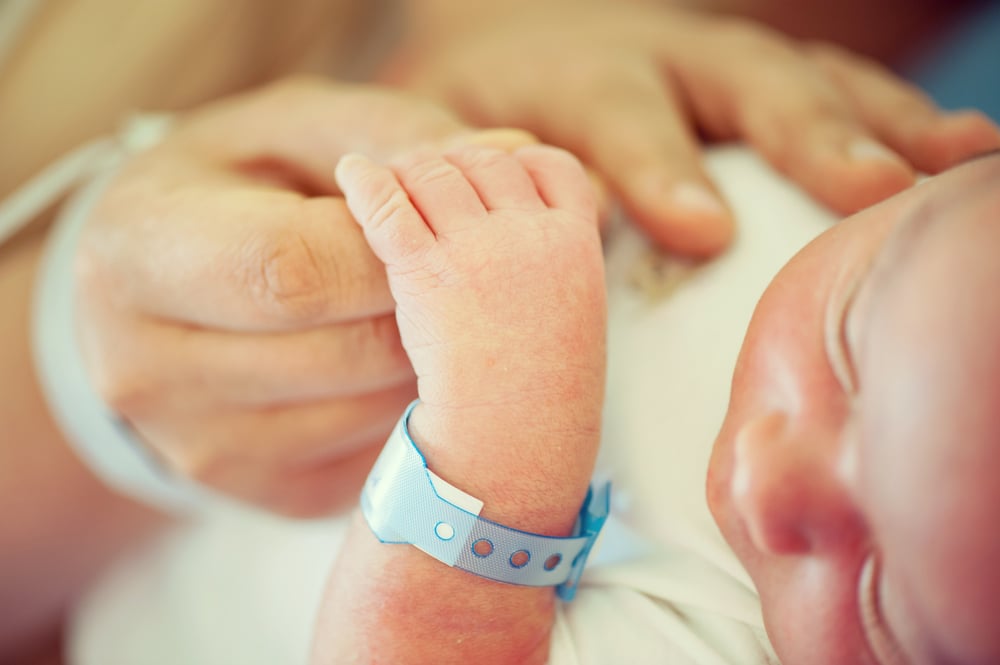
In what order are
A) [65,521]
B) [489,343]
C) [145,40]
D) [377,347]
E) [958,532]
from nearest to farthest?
[958,532]
[489,343]
[377,347]
[65,521]
[145,40]

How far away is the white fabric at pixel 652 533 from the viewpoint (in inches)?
26.5

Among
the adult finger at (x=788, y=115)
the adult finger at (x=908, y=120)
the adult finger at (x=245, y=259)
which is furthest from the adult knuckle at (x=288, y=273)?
the adult finger at (x=908, y=120)

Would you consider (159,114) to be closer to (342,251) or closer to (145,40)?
(145,40)

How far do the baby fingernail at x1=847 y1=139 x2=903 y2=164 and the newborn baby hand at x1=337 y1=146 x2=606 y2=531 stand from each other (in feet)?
1.06

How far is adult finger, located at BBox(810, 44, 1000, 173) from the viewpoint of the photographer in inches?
32.6

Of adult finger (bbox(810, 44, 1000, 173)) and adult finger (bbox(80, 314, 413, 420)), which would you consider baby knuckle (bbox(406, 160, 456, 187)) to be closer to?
adult finger (bbox(80, 314, 413, 420))

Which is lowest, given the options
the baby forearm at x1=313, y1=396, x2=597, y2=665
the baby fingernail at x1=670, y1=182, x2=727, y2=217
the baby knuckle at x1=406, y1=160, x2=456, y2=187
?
the baby forearm at x1=313, y1=396, x2=597, y2=665

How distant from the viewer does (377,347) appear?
75 cm

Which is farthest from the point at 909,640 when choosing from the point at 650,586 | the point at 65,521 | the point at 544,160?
the point at 65,521

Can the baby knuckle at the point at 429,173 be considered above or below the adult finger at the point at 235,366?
above

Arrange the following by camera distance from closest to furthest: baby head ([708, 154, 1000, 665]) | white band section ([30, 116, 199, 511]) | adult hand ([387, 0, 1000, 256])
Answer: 1. baby head ([708, 154, 1000, 665])
2. adult hand ([387, 0, 1000, 256])
3. white band section ([30, 116, 199, 511])

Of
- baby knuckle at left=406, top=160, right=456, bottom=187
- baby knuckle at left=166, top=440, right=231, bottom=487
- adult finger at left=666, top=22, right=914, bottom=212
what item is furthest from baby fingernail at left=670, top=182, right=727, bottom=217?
baby knuckle at left=166, top=440, right=231, bottom=487

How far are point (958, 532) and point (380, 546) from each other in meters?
0.41

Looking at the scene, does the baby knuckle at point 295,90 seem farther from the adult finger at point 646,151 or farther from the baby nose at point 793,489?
the baby nose at point 793,489
